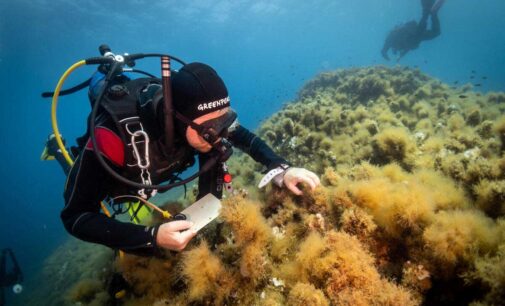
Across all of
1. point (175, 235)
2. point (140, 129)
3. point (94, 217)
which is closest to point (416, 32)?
point (140, 129)

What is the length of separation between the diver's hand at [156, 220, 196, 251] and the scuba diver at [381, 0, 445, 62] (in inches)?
1025

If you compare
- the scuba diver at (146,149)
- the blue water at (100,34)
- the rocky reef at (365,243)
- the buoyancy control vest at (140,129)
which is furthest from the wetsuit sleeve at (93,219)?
the blue water at (100,34)

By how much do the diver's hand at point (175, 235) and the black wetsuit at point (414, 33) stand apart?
26.6 metres

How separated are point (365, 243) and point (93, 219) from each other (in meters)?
2.45

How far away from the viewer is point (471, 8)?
320 ft

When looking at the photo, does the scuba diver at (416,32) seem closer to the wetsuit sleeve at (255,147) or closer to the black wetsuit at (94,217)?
the wetsuit sleeve at (255,147)

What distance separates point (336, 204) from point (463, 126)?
3.96 meters

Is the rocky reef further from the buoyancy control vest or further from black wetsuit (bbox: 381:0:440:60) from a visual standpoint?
black wetsuit (bbox: 381:0:440:60)

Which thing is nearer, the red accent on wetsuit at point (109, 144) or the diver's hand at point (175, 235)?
the diver's hand at point (175, 235)

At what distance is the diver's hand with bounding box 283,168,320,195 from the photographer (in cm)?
284

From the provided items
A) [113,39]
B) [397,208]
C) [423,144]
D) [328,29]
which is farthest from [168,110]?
[328,29]

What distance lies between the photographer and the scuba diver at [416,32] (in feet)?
71.4

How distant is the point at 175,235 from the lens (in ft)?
7.54

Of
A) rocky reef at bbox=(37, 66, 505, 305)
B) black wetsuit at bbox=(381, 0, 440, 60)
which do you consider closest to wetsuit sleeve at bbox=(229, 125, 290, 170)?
rocky reef at bbox=(37, 66, 505, 305)
